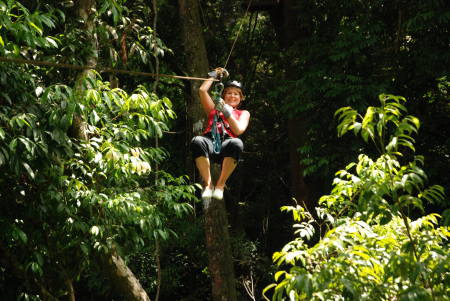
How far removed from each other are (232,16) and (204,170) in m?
5.25

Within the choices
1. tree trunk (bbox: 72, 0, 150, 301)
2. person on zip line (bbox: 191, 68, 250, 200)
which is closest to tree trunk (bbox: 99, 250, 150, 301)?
tree trunk (bbox: 72, 0, 150, 301)

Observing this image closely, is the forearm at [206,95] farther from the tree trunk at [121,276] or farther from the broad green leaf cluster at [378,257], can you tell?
the tree trunk at [121,276]

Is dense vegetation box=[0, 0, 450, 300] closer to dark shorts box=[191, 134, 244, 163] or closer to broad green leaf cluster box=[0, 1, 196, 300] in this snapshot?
broad green leaf cluster box=[0, 1, 196, 300]

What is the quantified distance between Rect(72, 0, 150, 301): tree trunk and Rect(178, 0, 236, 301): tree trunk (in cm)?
102

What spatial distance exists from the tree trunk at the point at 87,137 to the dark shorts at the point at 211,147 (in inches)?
38.1

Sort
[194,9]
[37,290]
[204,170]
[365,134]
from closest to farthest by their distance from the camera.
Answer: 1. [365,134]
2. [204,170]
3. [37,290]
4. [194,9]

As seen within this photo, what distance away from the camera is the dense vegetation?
2482 mm

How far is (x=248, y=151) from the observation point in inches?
376

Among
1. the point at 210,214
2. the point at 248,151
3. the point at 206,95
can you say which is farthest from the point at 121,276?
the point at 248,151

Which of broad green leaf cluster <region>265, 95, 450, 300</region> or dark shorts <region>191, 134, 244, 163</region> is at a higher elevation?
broad green leaf cluster <region>265, 95, 450, 300</region>

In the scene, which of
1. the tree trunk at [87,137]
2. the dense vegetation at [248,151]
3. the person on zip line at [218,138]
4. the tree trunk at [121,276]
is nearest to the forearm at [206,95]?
the person on zip line at [218,138]

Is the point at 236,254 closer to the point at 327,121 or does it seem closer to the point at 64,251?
the point at 327,121

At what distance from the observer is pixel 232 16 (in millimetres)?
8656

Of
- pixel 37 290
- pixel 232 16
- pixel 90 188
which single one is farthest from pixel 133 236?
pixel 232 16
